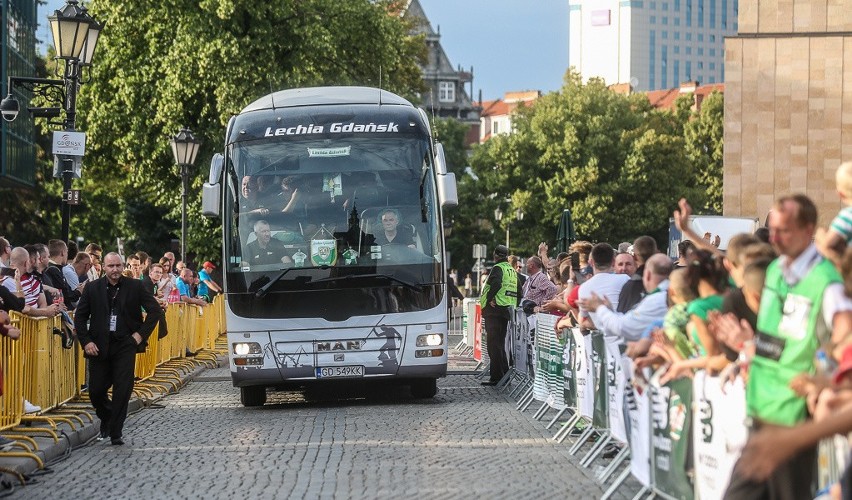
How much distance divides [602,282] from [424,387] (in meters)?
6.41

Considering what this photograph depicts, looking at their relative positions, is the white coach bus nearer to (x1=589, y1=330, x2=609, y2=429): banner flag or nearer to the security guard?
the security guard

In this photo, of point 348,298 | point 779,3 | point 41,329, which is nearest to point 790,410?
point 41,329

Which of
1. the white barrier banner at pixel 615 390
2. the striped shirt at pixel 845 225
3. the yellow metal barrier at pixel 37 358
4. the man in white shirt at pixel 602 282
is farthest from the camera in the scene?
the yellow metal barrier at pixel 37 358

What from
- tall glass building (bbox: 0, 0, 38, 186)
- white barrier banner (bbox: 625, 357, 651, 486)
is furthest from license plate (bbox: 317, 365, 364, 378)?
tall glass building (bbox: 0, 0, 38, 186)

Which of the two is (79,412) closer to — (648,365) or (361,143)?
(361,143)

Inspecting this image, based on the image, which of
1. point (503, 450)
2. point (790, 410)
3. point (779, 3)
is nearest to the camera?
point (790, 410)

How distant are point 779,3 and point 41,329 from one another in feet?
105

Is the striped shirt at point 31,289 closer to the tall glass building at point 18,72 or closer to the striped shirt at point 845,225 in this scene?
the striped shirt at point 845,225

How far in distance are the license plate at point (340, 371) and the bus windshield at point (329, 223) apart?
93cm

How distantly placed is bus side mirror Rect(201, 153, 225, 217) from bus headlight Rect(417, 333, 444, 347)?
2.76 meters

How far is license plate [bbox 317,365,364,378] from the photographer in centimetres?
1802

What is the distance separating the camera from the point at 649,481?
8.98m

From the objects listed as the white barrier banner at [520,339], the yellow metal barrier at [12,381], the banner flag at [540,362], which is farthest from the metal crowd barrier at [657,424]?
the white barrier banner at [520,339]

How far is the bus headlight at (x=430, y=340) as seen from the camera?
715 inches
